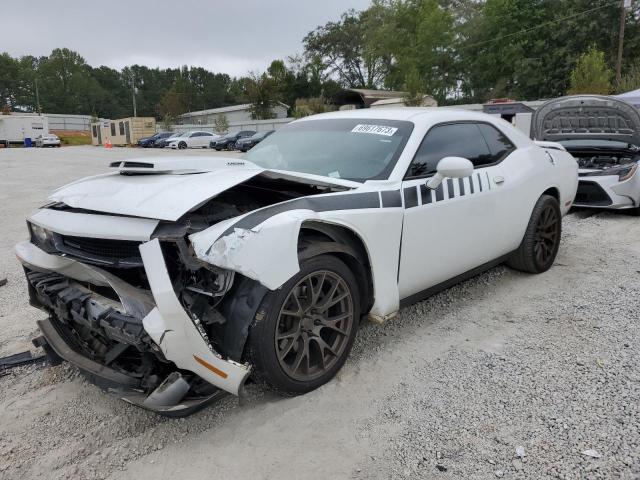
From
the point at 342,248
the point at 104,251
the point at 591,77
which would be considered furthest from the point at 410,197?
the point at 591,77

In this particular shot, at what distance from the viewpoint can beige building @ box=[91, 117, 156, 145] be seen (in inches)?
1727

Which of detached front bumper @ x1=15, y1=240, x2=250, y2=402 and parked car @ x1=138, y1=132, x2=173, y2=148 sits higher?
parked car @ x1=138, y1=132, x2=173, y2=148

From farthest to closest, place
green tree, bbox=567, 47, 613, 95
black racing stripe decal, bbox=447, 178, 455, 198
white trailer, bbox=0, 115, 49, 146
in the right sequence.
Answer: white trailer, bbox=0, 115, 49, 146 < green tree, bbox=567, 47, 613, 95 < black racing stripe decal, bbox=447, 178, 455, 198

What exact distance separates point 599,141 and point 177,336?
7.66 metres

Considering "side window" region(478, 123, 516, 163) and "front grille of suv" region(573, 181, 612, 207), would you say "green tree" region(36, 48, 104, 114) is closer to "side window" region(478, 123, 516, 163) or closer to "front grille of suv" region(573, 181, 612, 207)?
"front grille of suv" region(573, 181, 612, 207)

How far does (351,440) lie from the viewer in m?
2.33

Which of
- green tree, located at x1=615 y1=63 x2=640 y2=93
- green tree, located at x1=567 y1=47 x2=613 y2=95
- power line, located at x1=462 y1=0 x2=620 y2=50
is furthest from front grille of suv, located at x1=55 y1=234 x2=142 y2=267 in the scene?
power line, located at x1=462 y1=0 x2=620 y2=50

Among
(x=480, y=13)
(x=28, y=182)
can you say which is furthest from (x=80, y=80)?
(x=28, y=182)

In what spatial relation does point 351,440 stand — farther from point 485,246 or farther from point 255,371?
point 485,246

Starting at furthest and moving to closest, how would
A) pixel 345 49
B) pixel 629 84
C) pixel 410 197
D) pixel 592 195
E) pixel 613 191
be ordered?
pixel 345 49 < pixel 629 84 < pixel 592 195 < pixel 613 191 < pixel 410 197

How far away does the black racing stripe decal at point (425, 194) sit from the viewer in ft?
10.2

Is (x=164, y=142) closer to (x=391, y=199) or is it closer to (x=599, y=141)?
(x=599, y=141)

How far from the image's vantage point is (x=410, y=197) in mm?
3041

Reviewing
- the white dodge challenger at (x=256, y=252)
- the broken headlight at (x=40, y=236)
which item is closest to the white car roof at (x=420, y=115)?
the white dodge challenger at (x=256, y=252)
